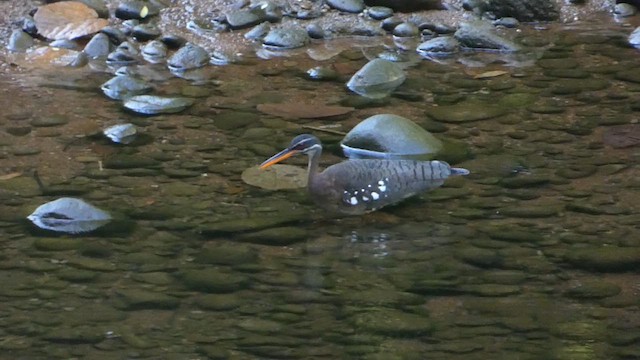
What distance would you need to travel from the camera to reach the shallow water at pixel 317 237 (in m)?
5.04

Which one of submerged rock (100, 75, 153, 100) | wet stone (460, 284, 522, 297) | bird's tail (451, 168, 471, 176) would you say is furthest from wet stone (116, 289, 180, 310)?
submerged rock (100, 75, 153, 100)

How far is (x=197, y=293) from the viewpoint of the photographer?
5.44 metres

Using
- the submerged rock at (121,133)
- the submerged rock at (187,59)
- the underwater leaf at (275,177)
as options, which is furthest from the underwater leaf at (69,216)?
the submerged rock at (187,59)

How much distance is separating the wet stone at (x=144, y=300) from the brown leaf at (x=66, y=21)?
467 centimetres

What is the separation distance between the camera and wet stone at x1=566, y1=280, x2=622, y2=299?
17.5ft

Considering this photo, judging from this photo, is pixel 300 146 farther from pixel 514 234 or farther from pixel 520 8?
pixel 520 8

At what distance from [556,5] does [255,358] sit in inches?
259

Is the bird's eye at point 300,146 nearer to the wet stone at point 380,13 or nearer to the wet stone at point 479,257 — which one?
the wet stone at point 479,257

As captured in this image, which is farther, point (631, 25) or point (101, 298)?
point (631, 25)

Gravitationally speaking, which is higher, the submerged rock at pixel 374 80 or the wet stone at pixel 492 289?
the wet stone at pixel 492 289

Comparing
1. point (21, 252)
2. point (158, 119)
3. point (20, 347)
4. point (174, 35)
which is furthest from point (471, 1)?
point (20, 347)

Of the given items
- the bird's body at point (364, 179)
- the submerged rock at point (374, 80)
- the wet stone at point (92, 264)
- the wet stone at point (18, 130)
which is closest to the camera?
the wet stone at point (92, 264)

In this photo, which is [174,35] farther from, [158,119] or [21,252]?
[21,252]

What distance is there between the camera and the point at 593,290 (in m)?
5.40
